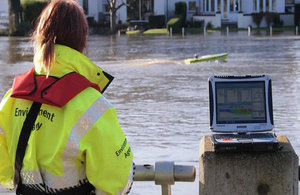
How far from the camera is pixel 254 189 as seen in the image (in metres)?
3.18

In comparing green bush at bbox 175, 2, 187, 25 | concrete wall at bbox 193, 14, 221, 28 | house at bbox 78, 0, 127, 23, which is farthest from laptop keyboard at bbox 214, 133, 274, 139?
house at bbox 78, 0, 127, 23

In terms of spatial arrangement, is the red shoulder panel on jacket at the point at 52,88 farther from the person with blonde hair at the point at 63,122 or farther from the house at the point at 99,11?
the house at the point at 99,11

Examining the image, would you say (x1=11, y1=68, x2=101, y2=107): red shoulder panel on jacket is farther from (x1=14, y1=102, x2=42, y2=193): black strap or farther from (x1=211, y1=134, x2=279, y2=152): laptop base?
(x1=211, y1=134, x2=279, y2=152): laptop base

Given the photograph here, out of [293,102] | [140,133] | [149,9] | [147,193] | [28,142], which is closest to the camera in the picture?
[28,142]

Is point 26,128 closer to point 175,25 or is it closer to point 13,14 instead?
point 175,25

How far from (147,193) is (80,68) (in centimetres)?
400

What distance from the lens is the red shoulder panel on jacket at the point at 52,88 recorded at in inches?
101

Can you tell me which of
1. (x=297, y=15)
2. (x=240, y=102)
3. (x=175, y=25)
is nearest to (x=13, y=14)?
(x=175, y=25)

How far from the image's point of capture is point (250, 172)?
10.4 ft

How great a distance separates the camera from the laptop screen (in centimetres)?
349

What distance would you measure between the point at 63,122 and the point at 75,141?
0.31 feet

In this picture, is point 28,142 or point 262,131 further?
point 262,131

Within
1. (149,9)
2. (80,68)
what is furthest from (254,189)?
(149,9)

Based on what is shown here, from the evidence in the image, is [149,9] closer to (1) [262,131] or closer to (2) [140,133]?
(2) [140,133]
